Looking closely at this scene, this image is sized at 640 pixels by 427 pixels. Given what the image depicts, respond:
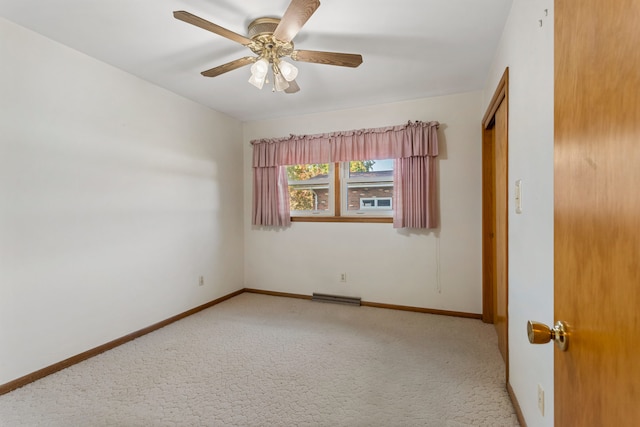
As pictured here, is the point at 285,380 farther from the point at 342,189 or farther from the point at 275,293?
the point at 342,189

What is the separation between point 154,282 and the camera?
3.00 metres

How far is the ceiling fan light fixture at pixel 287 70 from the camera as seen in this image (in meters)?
2.07

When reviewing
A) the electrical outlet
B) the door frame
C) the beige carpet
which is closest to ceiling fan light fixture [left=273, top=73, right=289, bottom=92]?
the door frame

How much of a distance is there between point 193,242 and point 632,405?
3.58m

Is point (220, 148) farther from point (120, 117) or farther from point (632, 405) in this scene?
point (632, 405)

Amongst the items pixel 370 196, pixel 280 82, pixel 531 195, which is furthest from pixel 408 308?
pixel 280 82

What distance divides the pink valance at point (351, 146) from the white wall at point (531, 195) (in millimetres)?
1349

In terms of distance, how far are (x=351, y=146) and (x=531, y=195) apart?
2.35m

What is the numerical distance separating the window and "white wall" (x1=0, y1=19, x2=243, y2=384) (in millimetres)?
1196

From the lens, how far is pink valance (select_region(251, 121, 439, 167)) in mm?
3287

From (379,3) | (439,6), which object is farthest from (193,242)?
(439,6)

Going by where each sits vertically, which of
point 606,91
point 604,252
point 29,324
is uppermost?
point 606,91

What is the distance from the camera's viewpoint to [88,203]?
244 cm

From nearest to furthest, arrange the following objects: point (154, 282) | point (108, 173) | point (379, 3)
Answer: point (379, 3)
point (108, 173)
point (154, 282)
